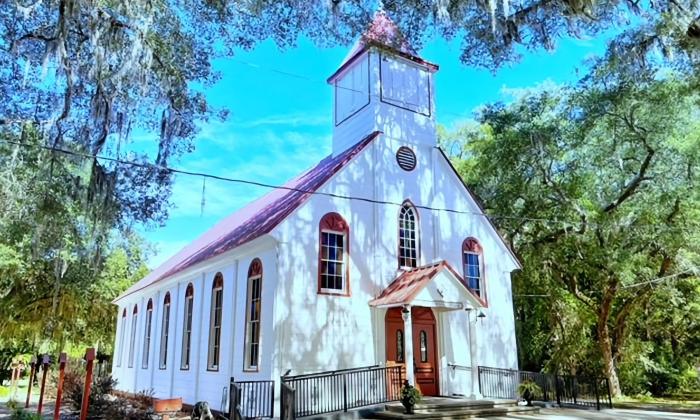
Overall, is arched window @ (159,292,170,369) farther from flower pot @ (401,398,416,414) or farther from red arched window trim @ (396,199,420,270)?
flower pot @ (401,398,416,414)

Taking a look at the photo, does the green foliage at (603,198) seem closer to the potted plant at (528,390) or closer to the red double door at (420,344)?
the red double door at (420,344)

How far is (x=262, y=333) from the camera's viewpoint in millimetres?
13727

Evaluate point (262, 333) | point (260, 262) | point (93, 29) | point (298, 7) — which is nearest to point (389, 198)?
point (260, 262)

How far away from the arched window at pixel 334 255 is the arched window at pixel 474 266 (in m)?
4.20

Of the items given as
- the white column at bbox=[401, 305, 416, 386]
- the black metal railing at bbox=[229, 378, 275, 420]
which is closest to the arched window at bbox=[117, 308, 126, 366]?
the black metal railing at bbox=[229, 378, 275, 420]

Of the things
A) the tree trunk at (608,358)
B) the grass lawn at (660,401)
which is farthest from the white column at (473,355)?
the tree trunk at (608,358)

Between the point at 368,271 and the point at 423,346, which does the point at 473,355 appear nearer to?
the point at 423,346

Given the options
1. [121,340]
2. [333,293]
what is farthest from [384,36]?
[121,340]

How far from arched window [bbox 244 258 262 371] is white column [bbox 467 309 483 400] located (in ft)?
18.6

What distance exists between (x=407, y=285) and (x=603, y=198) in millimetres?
10535

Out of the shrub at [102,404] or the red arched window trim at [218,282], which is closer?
the shrub at [102,404]

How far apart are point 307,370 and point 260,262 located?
313cm

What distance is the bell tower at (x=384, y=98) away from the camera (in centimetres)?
1698

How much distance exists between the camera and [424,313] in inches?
608
